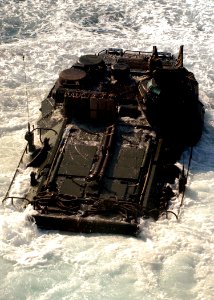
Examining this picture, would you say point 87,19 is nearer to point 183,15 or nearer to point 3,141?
point 183,15

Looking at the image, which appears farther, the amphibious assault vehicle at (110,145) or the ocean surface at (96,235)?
the amphibious assault vehicle at (110,145)

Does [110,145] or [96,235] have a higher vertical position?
[110,145]

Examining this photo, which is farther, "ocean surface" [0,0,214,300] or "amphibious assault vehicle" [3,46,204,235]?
"amphibious assault vehicle" [3,46,204,235]

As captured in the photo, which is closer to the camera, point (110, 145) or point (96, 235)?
point (96, 235)
